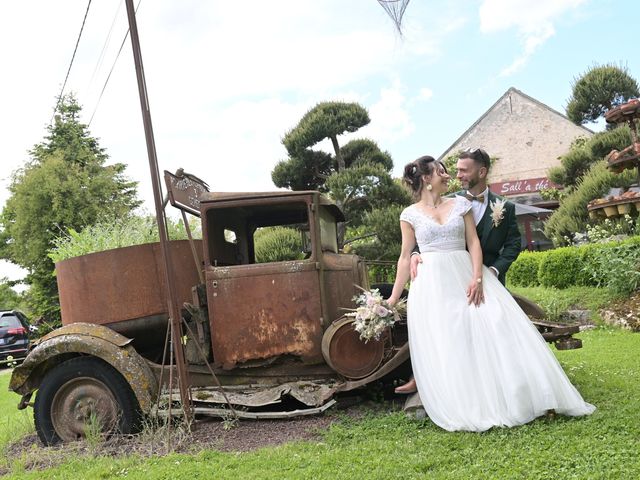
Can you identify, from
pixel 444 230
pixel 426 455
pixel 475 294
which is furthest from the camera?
pixel 444 230

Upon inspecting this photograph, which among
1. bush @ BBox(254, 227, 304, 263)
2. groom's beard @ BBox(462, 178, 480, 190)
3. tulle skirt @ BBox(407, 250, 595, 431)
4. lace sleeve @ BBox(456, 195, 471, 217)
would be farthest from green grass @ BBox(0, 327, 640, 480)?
bush @ BBox(254, 227, 304, 263)

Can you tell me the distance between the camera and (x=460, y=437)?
3.50 m

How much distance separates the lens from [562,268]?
1049 centimetres

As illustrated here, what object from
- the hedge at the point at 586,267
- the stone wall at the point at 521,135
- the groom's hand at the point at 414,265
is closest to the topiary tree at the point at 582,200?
the hedge at the point at 586,267

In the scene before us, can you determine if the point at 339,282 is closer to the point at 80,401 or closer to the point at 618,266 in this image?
the point at 80,401

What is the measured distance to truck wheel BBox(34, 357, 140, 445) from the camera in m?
4.48

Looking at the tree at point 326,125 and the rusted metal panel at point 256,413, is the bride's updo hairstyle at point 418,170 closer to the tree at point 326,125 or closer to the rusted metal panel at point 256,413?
the rusted metal panel at point 256,413

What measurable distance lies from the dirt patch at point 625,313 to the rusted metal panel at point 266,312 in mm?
5514

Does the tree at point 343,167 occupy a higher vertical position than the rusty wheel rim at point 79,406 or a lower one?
higher

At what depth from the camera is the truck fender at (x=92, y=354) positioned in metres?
4.39

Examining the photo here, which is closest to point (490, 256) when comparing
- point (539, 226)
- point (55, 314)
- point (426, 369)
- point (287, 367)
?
point (426, 369)

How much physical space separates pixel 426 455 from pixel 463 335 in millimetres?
893

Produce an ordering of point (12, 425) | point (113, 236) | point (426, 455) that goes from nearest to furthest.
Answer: point (426, 455)
point (113, 236)
point (12, 425)

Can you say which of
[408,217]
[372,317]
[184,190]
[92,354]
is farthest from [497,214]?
[92,354]
